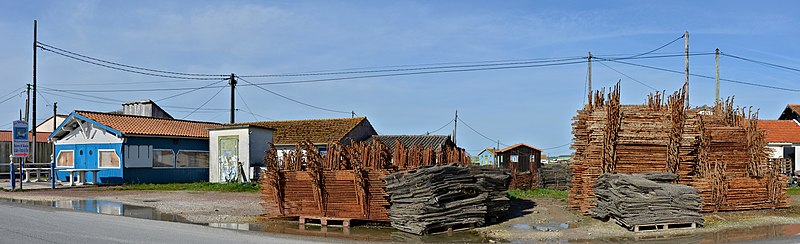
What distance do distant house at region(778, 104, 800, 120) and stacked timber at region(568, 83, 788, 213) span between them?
28744 mm

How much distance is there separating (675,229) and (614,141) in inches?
127

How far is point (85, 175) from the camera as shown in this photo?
3369 cm

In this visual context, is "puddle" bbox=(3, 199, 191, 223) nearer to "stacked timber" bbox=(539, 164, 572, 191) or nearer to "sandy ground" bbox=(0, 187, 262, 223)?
"sandy ground" bbox=(0, 187, 262, 223)

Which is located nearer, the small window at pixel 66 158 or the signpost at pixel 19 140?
the signpost at pixel 19 140

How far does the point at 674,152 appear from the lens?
17500mm

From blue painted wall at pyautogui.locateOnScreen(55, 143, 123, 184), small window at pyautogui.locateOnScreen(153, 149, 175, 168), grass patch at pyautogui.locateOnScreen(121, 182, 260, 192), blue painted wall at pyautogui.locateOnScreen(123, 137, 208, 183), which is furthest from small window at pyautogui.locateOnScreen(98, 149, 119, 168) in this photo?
grass patch at pyautogui.locateOnScreen(121, 182, 260, 192)

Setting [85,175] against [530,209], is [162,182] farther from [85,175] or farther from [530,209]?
[530,209]

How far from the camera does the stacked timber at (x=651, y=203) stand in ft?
47.3

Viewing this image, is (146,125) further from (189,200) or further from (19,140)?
(189,200)

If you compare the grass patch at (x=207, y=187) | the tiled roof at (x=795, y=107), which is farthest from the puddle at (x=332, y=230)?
the tiled roof at (x=795, y=107)

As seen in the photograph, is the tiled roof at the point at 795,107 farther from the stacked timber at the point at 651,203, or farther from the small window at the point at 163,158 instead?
the small window at the point at 163,158

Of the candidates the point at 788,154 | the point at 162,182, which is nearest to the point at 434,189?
the point at 162,182

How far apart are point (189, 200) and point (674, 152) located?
15.7 m

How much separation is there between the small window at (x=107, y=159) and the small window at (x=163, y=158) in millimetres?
1875
